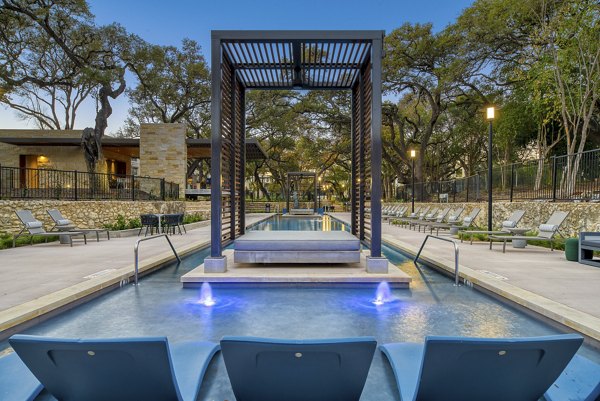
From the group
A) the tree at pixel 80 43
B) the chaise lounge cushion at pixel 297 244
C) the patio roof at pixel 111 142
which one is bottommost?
the chaise lounge cushion at pixel 297 244

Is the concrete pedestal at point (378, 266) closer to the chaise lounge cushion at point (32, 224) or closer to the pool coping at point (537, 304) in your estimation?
the pool coping at point (537, 304)

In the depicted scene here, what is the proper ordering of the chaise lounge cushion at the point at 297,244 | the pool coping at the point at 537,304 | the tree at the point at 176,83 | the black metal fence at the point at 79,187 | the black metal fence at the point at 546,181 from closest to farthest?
the pool coping at the point at 537,304
the chaise lounge cushion at the point at 297,244
the black metal fence at the point at 546,181
the black metal fence at the point at 79,187
the tree at the point at 176,83

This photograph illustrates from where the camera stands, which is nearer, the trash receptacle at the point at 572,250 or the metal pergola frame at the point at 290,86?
the metal pergola frame at the point at 290,86

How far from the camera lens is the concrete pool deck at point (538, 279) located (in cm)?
384

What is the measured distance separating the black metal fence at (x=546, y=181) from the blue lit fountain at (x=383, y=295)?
8.44 metres

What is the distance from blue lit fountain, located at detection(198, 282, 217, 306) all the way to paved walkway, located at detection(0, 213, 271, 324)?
1.64m

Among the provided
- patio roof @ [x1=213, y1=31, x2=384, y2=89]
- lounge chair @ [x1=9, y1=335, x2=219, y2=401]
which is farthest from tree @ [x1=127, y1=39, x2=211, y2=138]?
lounge chair @ [x1=9, y1=335, x2=219, y2=401]

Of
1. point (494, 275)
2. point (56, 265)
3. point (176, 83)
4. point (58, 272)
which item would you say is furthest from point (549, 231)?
point (176, 83)

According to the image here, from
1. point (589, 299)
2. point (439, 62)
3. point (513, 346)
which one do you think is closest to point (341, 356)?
point (513, 346)

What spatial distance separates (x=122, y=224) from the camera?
13.4 m

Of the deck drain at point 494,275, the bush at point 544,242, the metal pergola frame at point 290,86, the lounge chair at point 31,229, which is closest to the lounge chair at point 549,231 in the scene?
the bush at point 544,242

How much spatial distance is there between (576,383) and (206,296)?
14.4ft

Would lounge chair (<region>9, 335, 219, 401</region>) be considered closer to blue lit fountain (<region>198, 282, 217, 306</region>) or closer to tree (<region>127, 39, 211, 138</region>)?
blue lit fountain (<region>198, 282, 217, 306</region>)

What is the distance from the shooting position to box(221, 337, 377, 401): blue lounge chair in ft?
5.05
